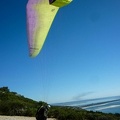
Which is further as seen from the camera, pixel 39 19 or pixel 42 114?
pixel 39 19

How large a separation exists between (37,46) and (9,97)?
22.0 meters

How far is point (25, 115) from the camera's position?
87.2ft

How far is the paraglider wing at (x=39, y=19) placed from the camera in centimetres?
1386

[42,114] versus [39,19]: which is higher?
[39,19]

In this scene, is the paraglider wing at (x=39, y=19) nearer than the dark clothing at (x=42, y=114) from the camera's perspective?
No

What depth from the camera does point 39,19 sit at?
1412 centimetres

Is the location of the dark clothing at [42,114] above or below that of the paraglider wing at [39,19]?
below

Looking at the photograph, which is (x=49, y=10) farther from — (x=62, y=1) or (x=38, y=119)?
(x=38, y=119)

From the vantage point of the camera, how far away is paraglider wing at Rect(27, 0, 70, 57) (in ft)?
45.5

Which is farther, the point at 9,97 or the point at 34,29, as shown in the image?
the point at 9,97

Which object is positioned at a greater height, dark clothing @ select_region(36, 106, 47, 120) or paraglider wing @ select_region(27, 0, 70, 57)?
paraglider wing @ select_region(27, 0, 70, 57)

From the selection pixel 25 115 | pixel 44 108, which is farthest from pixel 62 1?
pixel 25 115

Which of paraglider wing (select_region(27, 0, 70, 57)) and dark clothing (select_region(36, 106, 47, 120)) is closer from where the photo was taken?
dark clothing (select_region(36, 106, 47, 120))

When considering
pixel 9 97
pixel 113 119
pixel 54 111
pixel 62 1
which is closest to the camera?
pixel 62 1
